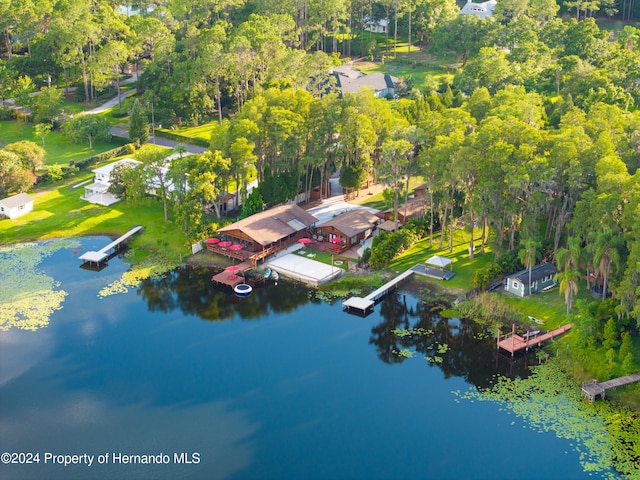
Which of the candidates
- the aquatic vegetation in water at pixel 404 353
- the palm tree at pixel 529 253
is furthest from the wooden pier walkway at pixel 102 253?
the palm tree at pixel 529 253

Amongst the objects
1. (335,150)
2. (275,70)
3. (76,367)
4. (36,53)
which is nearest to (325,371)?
(76,367)

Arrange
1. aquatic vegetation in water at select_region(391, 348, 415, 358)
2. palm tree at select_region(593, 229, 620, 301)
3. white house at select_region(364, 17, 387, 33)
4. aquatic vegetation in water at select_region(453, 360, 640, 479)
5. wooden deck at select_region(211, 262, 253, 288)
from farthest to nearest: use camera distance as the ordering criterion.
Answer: white house at select_region(364, 17, 387, 33) < wooden deck at select_region(211, 262, 253, 288) < aquatic vegetation in water at select_region(391, 348, 415, 358) < palm tree at select_region(593, 229, 620, 301) < aquatic vegetation in water at select_region(453, 360, 640, 479)

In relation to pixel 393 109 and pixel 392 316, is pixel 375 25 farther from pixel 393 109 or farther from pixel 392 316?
pixel 392 316

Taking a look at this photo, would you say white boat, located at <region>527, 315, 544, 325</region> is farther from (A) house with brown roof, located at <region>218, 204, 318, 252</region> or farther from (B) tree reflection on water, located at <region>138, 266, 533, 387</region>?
(A) house with brown roof, located at <region>218, 204, 318, 252</region>

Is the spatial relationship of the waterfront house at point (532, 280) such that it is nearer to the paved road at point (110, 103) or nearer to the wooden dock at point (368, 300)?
the wooden dock at point (368, 300)

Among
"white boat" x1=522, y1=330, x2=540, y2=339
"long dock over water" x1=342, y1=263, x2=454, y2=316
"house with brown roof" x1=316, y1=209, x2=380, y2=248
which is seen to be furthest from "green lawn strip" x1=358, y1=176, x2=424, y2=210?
"white boat" x1=522, y1=330, x2=540, y2=339
